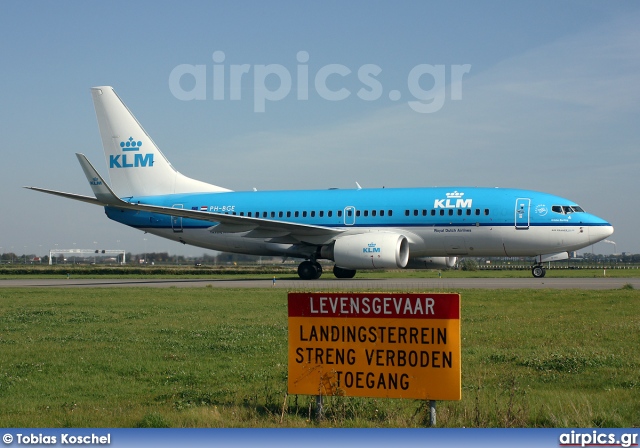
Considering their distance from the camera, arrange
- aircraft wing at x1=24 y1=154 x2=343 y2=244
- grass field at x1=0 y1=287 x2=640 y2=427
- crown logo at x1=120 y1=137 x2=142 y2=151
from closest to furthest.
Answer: grass field at x1=0 y1=287 x2=640 y2=427, aircraft wing at x1=24 y1=154 x2=343 y2=244, crown logo at x1=120 y1=137 x2=142 y2=151

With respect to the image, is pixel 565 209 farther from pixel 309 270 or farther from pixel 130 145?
pixel 130 145

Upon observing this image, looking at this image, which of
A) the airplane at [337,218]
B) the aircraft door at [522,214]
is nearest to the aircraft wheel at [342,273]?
the airplane at [337,218]

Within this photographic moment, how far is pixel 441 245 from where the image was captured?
3203 centimetres

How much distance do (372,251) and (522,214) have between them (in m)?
6.57

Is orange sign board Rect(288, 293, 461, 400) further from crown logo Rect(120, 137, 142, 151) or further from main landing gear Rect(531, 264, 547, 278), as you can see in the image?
crown logo Rect(120, 137, 142, 151)

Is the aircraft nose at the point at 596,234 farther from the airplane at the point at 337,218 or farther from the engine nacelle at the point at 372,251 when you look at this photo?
the engine nacelle at the point at 372,251

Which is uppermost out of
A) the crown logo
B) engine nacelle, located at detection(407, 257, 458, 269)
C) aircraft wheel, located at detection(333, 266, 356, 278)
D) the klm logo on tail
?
the crown logo

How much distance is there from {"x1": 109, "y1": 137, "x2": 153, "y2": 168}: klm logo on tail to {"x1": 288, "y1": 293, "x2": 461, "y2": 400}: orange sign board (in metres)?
33.0

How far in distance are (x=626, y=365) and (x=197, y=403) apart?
5716 millimetres

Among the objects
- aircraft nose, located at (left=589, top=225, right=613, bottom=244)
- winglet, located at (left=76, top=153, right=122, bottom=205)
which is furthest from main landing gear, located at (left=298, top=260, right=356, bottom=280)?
aircraft nose, located at (left=589, top=225, right=613, bottom=244)

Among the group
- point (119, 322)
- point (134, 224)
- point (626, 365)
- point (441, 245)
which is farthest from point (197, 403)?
point (134, 224)

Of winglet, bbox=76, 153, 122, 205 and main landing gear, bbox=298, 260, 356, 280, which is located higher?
winglet, bbox=76, 153, 122, 205

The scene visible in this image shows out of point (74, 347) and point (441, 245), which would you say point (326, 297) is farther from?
point (441, 245)

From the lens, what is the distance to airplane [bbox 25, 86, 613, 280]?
31000 mm
